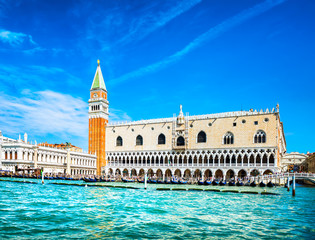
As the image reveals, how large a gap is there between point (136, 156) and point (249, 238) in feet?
168

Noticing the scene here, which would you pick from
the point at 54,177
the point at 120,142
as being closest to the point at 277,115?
the point at 120,142

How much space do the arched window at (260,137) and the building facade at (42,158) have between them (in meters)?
34.4

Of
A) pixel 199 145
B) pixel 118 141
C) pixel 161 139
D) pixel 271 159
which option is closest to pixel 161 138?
pixel 161 139

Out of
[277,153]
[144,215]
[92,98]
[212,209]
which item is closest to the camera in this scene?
[144,215]

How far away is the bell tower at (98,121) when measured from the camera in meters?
66.7

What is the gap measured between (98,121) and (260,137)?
112 ft

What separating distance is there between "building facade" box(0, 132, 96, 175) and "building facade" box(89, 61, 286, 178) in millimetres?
4762

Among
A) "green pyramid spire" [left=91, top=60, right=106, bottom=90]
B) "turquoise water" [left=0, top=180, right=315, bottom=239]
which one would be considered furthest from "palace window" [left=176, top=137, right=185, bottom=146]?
"turquoise water" [left=0, top=180, right=315, bottom=239]

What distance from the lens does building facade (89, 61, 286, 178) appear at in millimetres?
49125

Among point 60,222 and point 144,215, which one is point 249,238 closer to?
point 144,215

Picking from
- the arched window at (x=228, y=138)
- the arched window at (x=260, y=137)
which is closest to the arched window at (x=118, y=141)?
the arched window at (x=228, y=138)

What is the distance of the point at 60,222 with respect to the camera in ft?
42.2

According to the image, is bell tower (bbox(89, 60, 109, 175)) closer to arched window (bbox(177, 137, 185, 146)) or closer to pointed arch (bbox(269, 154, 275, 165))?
arched window (bbox(177, 137, 185, 146))

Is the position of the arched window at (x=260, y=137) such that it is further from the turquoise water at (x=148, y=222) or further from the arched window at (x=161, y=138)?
the turquoise water at (x=148, y=222)
